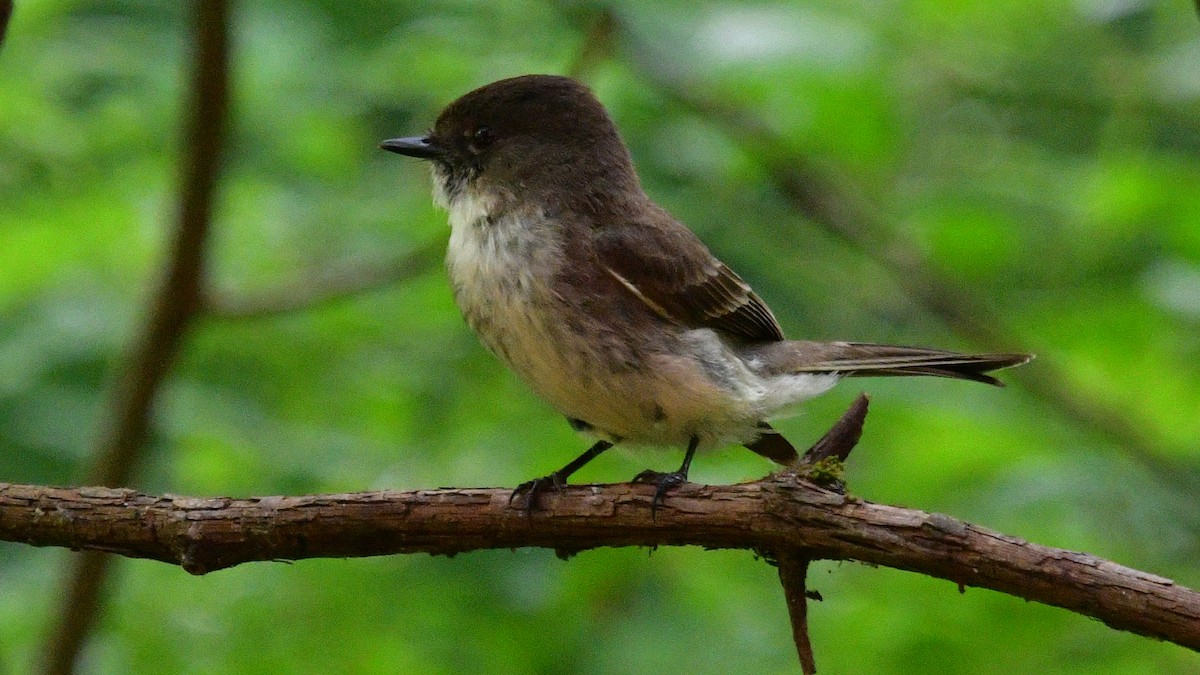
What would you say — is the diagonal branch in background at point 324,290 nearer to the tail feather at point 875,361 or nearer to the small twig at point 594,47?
the small twig at point 594,47

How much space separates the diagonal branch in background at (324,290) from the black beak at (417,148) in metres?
0.47

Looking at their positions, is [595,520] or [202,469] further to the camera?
[202,469]

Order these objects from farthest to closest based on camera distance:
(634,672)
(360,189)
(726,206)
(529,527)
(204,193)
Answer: (360,189), (726,206), (204,193), (634,672), (529,527)

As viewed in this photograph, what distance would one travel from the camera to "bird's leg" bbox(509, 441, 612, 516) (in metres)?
3.65

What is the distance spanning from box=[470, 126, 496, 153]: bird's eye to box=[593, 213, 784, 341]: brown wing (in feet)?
1.82

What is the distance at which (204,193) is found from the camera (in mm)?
4945

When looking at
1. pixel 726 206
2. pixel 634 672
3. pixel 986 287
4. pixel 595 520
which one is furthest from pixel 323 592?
pixel 986 287

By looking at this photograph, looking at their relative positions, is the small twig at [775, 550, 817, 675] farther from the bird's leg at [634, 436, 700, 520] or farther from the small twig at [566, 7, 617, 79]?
the small twig at [566, 7, 617, 79]

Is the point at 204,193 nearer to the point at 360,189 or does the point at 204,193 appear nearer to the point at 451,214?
the point at 451,214

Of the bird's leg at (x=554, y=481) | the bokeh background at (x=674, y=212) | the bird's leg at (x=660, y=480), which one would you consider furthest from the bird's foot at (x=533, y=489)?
the bokeh background at (x=674, y=212)

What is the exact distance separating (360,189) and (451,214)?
4.22ft

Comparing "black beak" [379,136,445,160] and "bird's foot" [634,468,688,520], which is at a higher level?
"black beak" [379,136,445,160]

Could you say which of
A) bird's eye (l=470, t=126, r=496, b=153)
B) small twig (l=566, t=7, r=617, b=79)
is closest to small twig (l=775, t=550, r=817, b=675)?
bird's eye (l=470, t=126, r=496, b=153)

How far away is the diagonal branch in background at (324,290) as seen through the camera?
5.25 meters
